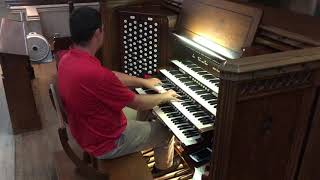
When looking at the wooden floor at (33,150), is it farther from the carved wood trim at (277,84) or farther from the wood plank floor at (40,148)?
the carved wood trim at (277,84)

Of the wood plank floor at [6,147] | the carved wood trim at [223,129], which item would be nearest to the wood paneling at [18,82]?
the wood plank floor at [6,147]

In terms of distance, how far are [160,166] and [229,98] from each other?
1052 millimetres

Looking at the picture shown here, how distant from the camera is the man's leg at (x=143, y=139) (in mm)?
1819

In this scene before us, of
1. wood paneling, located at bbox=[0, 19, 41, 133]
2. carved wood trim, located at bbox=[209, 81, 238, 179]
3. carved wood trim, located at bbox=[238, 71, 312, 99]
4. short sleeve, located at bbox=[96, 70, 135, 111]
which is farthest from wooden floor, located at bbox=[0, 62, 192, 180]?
carved wood trim, located at bbox=[238, 71, 312, 99]

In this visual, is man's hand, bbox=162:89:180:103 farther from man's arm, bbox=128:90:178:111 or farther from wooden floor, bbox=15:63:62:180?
wooden floor, bbox=15:63:62:180

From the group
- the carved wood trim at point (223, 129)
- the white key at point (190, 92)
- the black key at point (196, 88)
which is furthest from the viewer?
the black key at point (196, 88)

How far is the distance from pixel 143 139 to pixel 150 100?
25 cm

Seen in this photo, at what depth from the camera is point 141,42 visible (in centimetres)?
230

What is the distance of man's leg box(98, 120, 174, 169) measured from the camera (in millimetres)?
1819

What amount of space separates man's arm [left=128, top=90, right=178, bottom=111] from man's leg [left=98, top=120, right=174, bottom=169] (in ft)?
0.47

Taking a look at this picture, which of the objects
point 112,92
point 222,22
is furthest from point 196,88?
point 112,92

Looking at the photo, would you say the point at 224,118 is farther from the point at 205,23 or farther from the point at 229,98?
the point at 205,23

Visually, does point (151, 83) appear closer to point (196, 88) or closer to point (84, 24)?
point (196, 88)

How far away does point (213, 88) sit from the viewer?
1.82 meters
